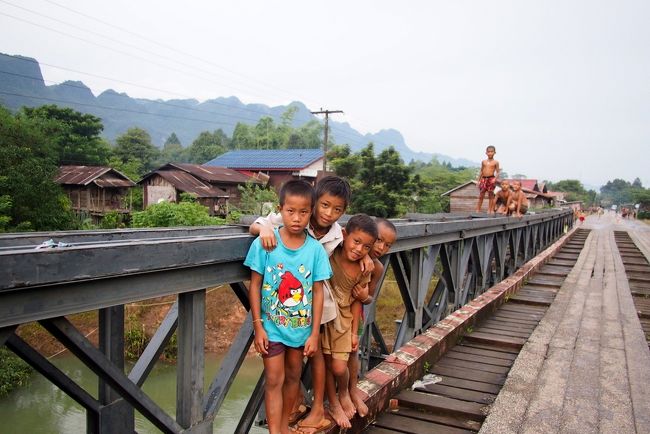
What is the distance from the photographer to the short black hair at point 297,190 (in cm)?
212

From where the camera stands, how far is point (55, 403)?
12.6 metres

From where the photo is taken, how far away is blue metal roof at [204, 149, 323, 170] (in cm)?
3566

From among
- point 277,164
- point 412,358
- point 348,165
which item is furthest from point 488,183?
point 277,164

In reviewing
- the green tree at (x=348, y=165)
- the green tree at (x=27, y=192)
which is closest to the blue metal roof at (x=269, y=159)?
the green tree at (x=348, y=165)

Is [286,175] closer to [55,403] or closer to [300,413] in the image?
[55,403]

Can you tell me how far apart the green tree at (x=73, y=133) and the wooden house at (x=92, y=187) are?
475 centimetres

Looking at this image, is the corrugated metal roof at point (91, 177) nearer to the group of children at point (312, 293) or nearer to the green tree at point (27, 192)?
the green tree at point (27, 192)

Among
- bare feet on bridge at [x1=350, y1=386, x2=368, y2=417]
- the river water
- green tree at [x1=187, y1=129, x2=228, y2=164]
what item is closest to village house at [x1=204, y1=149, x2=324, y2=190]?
the river water

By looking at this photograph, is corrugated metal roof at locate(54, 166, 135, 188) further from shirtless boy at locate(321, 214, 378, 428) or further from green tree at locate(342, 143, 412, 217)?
shirtless boy at locate(321, 214, 378, 428)

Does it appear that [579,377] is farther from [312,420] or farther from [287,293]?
[287,293]

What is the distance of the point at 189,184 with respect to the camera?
90.5ft

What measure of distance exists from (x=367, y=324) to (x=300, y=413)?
1342mm

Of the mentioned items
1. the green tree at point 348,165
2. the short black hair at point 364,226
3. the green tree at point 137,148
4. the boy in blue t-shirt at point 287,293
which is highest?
the green tree at point 137,148

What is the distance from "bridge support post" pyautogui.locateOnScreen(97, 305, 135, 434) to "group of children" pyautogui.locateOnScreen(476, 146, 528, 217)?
8985mm
